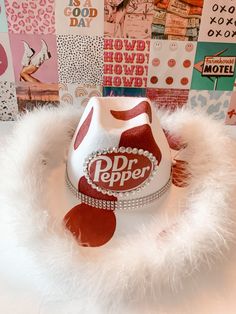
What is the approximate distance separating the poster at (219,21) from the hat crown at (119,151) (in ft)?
1.09

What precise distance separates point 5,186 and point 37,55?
419 mm

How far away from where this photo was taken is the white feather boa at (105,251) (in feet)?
1.67

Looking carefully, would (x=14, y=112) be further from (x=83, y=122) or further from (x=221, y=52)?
(x=221, y=52)

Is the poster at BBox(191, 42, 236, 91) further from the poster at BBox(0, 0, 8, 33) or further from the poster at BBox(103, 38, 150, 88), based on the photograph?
the poster at BBox(0, 0, 8, 33)

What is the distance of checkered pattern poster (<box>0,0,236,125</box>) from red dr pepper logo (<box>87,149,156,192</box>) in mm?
391

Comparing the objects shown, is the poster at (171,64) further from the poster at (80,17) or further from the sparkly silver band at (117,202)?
the sparkly silver band at (117,202)

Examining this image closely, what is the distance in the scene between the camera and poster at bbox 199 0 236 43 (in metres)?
0.81

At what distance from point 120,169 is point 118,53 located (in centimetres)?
41

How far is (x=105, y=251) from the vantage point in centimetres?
55

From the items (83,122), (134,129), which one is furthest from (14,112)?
(134,129)

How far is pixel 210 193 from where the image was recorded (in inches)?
24.1

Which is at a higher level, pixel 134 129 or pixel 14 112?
pixel 134 129

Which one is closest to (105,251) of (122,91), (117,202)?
(117,202)

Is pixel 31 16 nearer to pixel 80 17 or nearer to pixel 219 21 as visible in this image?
pixel 80 17
